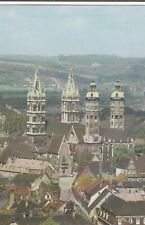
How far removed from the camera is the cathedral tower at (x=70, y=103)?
11008mm

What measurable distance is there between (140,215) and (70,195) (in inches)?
38.9

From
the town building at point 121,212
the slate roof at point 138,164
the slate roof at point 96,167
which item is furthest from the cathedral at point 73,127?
the town building at point 121,212

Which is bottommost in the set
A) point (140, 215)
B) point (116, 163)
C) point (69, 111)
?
point (140, 215)

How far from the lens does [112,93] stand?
36.3ft

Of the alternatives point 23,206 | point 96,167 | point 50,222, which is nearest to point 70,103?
point 96,167

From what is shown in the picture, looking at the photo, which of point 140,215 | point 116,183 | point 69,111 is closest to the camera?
point 140,215

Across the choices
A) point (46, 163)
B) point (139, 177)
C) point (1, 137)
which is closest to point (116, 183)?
point (139, 177)

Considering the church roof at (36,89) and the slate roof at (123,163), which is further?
the church roof at (36,89)

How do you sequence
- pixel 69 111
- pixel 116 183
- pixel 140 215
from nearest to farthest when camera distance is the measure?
1. pixel 140 215
2. pixel 116 183
3. pixel 69 111

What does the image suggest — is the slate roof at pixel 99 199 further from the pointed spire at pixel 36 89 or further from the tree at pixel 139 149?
the pointed spire at pixel 36 89

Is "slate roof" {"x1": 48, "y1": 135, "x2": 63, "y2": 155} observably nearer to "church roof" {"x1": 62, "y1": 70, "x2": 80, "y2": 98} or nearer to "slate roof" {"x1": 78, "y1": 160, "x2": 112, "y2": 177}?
"slate roof" {"x1": 78, "y1": 160, "x2": 112, "y2": 177}

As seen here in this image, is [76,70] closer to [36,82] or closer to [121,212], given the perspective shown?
[36,82]

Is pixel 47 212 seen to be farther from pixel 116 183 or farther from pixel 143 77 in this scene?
pixel 143 77

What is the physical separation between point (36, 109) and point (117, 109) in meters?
1.23
